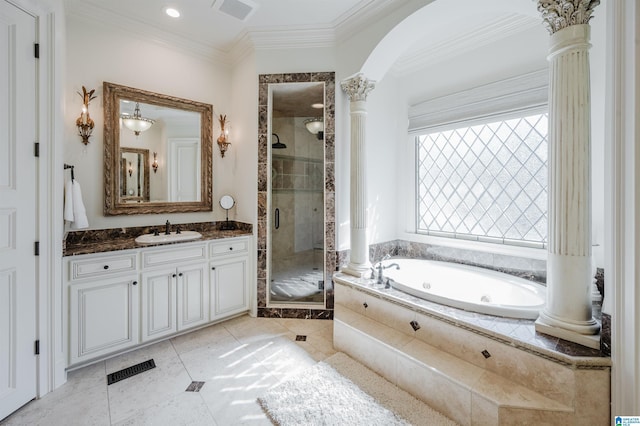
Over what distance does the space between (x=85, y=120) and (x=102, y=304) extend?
1.55m

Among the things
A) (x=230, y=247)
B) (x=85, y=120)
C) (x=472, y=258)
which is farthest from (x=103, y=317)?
(x=472, y=258)

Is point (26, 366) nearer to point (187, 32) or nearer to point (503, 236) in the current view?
point (187, 32)

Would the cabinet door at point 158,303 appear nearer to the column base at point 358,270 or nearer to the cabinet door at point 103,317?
the cabinet door at point 103,317

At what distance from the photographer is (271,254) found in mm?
3051

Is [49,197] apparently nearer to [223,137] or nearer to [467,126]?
[223,137]

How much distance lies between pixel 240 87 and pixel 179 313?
2.45 meters

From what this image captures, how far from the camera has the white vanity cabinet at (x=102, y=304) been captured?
6.40 ft

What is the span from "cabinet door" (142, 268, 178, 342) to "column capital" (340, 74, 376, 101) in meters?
2.29

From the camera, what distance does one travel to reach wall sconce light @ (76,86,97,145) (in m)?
2.33

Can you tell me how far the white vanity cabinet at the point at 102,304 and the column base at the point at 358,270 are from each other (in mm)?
1786

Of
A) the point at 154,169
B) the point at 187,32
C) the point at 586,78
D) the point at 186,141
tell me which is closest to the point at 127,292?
the point at 154,169

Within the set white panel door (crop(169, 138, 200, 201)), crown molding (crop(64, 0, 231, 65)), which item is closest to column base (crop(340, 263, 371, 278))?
white panel door (crop(169, 138, 200, 201))

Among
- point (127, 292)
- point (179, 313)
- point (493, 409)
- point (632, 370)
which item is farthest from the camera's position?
point (179, 313)

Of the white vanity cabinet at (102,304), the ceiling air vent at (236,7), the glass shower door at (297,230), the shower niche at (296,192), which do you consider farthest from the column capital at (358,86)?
the white vanity cabinet at (102,304)
